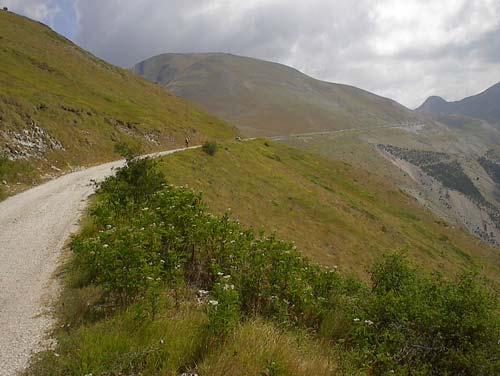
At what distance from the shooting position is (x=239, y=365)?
5.79m

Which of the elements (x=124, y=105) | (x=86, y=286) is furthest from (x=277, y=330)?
(x=124, y=105)

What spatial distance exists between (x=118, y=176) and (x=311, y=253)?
19.7 m

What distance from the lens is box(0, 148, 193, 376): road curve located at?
24.8 feet

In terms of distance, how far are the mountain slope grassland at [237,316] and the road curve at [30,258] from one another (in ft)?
1.82

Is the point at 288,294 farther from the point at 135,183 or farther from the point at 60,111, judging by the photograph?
the point at 60,111

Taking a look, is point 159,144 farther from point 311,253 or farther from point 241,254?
point 241,254

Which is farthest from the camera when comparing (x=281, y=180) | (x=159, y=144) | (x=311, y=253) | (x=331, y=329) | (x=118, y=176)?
(x=159, y=144)

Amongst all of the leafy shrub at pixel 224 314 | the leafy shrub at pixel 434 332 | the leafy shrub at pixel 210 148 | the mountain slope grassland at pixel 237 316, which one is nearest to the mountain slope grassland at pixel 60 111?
the leafy shrub at pixel 210 148

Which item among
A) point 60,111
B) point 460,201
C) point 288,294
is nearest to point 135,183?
point 288,294

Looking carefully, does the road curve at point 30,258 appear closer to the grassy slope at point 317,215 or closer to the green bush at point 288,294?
the green bush at point 288,294

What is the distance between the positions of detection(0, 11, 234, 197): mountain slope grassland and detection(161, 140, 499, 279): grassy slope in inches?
348

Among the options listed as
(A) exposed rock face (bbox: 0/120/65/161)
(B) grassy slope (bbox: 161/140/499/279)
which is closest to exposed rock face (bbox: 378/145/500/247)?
(B) grassy slope (bbox: 161/140/499/279)

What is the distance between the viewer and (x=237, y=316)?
21.7 feet

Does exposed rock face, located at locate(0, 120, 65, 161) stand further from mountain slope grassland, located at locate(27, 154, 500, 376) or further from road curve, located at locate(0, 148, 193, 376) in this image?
mountain slope grassland, located at locate(27, 154, 500, 376)
